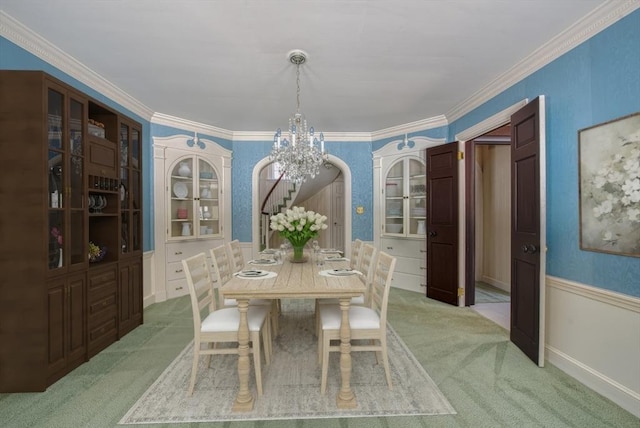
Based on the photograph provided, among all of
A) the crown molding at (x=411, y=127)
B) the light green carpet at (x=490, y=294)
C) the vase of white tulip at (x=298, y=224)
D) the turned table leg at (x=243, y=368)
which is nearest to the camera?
the turned table leg at (x=243, y=368)

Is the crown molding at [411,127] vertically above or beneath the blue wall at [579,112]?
above

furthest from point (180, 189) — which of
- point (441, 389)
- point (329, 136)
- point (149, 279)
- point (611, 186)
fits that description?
point (611, 186)

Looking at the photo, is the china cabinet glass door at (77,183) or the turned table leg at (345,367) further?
the china cabinet glass door at (77,183)

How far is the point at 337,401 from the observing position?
1.99m

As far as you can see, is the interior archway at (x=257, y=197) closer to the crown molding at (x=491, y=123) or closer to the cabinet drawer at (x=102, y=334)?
the crown molding at (x=491, y=123)

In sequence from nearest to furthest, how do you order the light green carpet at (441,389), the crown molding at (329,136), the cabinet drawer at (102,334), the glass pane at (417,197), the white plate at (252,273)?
the light green carpet at (441,389)
the white plate at (252,273)
the cabinet drawer at (102,334)
the glass pane at (417,197)
the crown molding at (329,136)

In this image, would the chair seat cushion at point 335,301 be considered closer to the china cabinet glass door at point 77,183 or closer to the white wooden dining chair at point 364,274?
the white wooden dining chair at point 364,274

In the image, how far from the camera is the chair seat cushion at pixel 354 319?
216cm

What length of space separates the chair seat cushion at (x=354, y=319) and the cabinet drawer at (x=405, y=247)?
8.64 feet

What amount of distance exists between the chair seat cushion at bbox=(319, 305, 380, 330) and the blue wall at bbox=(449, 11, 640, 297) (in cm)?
165

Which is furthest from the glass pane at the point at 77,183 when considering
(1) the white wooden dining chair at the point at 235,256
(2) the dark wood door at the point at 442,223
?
(2) the dark wood door at the point at 442,223

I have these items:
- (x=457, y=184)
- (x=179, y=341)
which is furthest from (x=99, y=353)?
(x=457, y=184)

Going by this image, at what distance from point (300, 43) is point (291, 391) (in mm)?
2766

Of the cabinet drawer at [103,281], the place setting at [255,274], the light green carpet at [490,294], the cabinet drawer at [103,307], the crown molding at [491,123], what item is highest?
the crown molding at [491,123]
